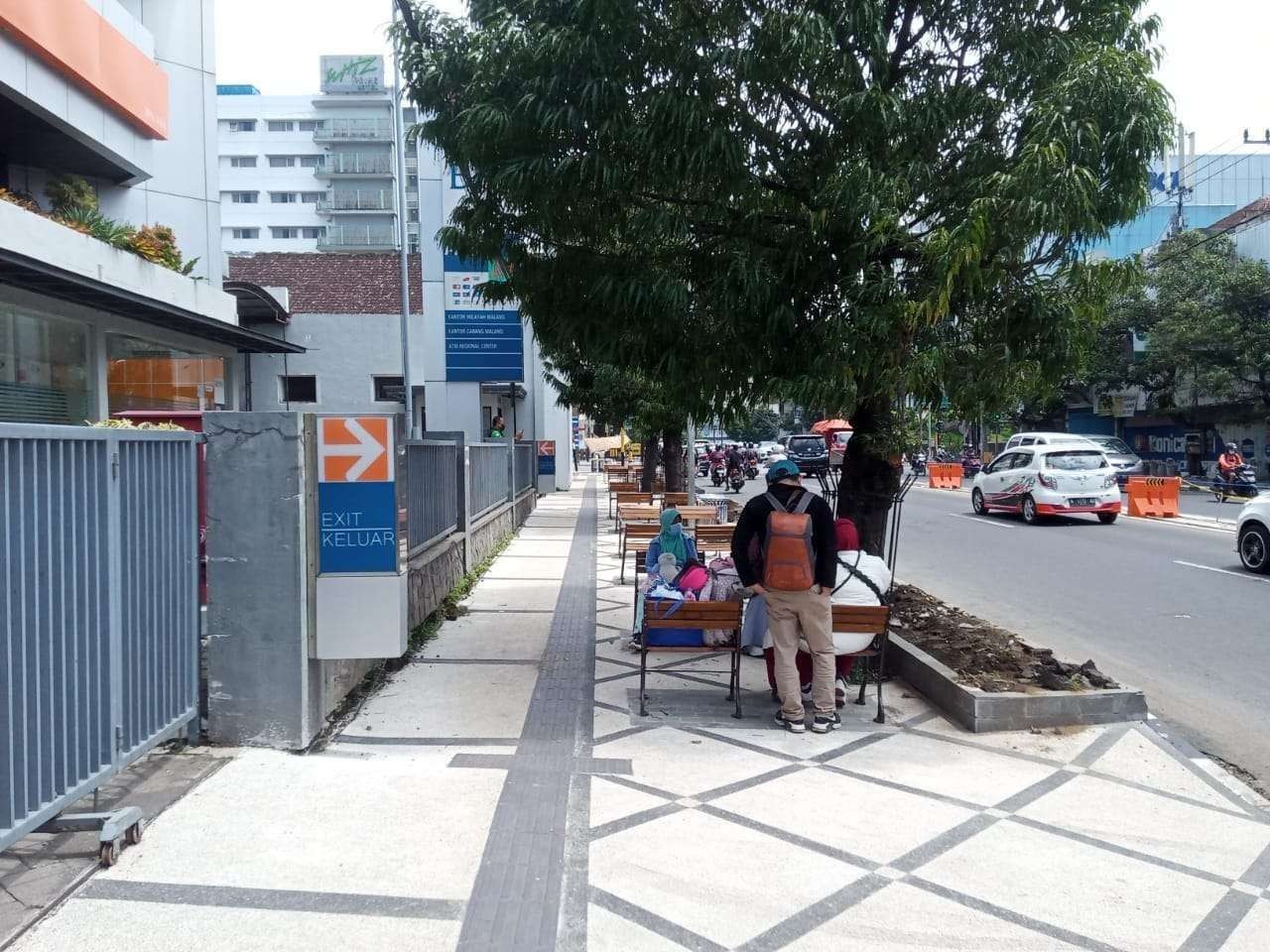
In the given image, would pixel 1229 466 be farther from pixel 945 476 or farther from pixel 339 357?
pixel 339 357

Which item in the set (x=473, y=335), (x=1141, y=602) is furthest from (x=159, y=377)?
(x=1141, y=602)

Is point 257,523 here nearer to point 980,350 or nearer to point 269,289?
point 980,350

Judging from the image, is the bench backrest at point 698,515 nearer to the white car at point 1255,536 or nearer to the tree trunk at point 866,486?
the tree trunk at point 866,486

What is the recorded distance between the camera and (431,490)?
9672 millimetres

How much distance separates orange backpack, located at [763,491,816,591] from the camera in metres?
6.03

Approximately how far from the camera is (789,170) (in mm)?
7406

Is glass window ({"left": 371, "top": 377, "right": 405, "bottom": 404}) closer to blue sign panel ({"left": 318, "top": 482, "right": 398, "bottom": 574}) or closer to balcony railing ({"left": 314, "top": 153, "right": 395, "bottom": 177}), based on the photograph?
blue sign panel ({"left": 318, "top": 482, "right": 398, "bottom": 574})

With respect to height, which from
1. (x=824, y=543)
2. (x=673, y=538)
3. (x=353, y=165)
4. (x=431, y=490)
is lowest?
(x=673, y=538)

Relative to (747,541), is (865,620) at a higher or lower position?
lower

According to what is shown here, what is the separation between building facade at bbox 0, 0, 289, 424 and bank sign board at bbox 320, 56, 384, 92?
2153 inches

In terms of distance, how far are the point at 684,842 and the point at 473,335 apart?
471 inches

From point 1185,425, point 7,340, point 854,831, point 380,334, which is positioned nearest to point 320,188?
point 380,334

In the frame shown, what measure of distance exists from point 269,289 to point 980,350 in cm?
2369

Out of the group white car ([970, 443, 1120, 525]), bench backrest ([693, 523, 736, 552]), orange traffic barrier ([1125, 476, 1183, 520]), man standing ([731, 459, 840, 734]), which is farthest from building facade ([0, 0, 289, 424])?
orange traffic barrier ([1125, 476, 1183, 520])
